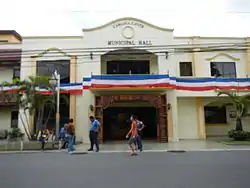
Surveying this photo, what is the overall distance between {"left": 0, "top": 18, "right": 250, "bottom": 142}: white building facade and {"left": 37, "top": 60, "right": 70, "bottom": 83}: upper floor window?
0.25 meters

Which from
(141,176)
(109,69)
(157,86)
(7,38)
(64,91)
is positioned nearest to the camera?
(141,176)

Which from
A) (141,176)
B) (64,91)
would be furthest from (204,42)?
(141,176)

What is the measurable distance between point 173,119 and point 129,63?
239 inches

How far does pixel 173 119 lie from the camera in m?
17.6

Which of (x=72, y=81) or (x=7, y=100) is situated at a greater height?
(x=72, y=81)

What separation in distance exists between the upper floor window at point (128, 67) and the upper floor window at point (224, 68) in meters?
5.67

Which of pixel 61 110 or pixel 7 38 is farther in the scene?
pixel 7 38

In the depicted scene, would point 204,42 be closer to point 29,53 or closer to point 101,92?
→ point 101,92

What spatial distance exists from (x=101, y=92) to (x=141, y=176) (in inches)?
460

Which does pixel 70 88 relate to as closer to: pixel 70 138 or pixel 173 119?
pixel 70 138

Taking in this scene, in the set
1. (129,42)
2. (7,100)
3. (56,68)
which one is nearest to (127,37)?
(129,42)

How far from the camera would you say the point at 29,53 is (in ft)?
62.9

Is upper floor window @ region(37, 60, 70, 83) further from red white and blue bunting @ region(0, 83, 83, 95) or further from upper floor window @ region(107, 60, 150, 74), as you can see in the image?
upper floor window @ region(107, 60, 150, 74)

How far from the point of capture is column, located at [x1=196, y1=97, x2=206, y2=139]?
18938 mm
